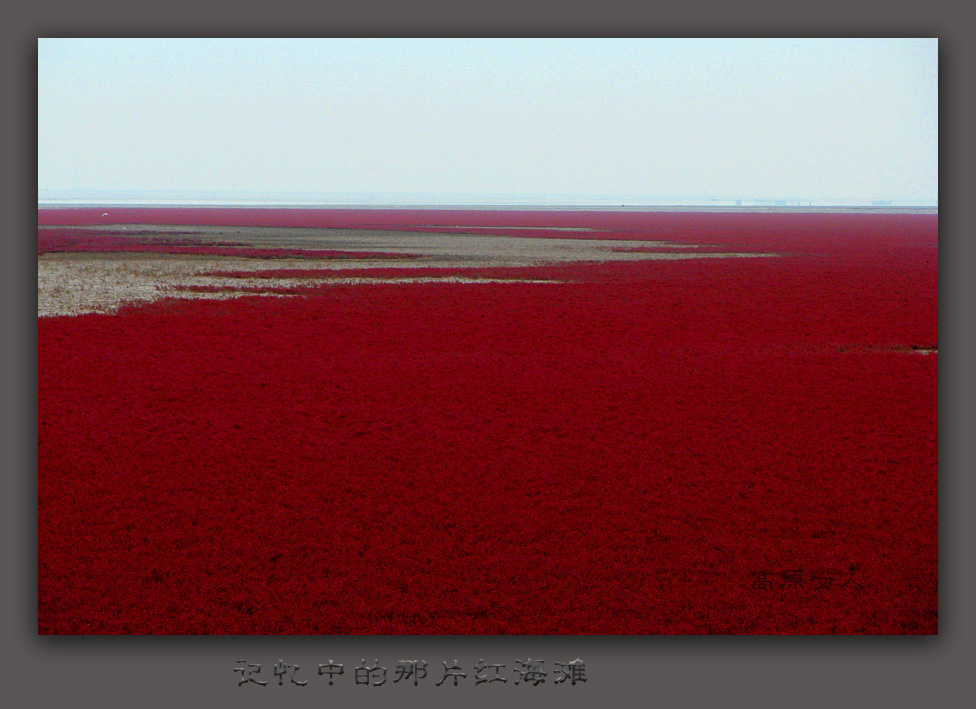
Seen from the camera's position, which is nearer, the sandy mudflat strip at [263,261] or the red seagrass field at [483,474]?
the red seagrass field at [483,474]

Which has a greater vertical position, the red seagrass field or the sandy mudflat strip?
the sandy mudflat strip

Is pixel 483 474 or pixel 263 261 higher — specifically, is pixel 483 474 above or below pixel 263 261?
below

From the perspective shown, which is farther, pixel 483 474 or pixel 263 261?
pixel 263 261

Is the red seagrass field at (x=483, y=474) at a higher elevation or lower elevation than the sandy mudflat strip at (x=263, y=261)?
lower

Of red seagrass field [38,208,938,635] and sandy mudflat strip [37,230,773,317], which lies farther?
sandy mudflat strip [37,230,773,317]
